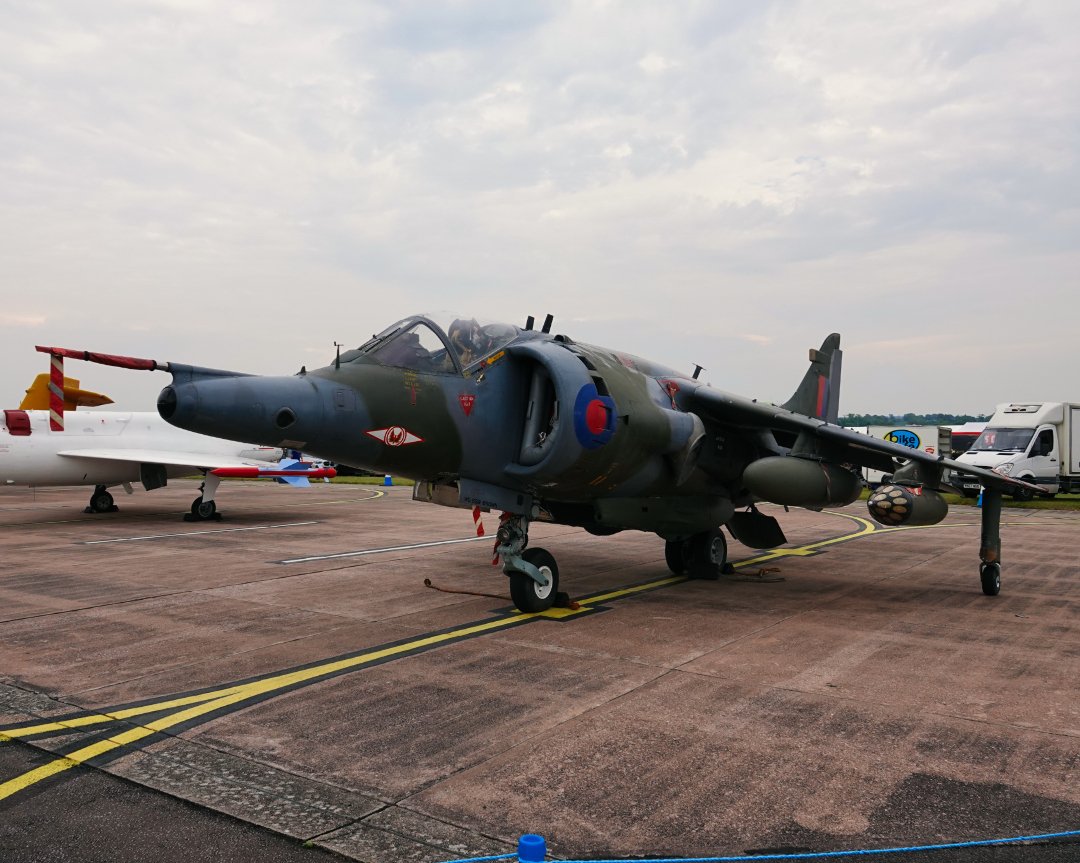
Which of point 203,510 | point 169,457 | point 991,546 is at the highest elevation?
point 169,457

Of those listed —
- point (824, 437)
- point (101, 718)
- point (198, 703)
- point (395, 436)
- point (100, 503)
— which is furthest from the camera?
point (100, 503)

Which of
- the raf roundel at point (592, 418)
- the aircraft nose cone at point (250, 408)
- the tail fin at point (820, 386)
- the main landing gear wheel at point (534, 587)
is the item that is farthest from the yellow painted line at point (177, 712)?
the tail fin at point (820, 386)

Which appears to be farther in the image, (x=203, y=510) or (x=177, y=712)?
(x=203, y=510)

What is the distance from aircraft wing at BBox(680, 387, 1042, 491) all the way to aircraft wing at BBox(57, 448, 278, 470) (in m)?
14.2

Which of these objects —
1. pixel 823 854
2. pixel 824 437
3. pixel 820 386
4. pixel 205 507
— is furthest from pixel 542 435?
pixel 205 507

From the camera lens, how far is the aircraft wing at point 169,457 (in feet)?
63.8

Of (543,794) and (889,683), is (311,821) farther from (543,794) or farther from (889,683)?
(889,683)

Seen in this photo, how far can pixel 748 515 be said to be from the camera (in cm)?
1172

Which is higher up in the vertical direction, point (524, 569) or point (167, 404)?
point (167, 404)

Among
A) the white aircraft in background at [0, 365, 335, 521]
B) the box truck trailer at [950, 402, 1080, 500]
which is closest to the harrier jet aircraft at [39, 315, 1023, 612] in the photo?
the white aircraft in background at [0, 365, 335, 521]

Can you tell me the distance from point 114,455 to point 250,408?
50.8ft

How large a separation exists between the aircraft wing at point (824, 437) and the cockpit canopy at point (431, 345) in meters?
2.93

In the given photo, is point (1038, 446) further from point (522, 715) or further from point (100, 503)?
point (100, 503)

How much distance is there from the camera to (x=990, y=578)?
9867 millimetres
